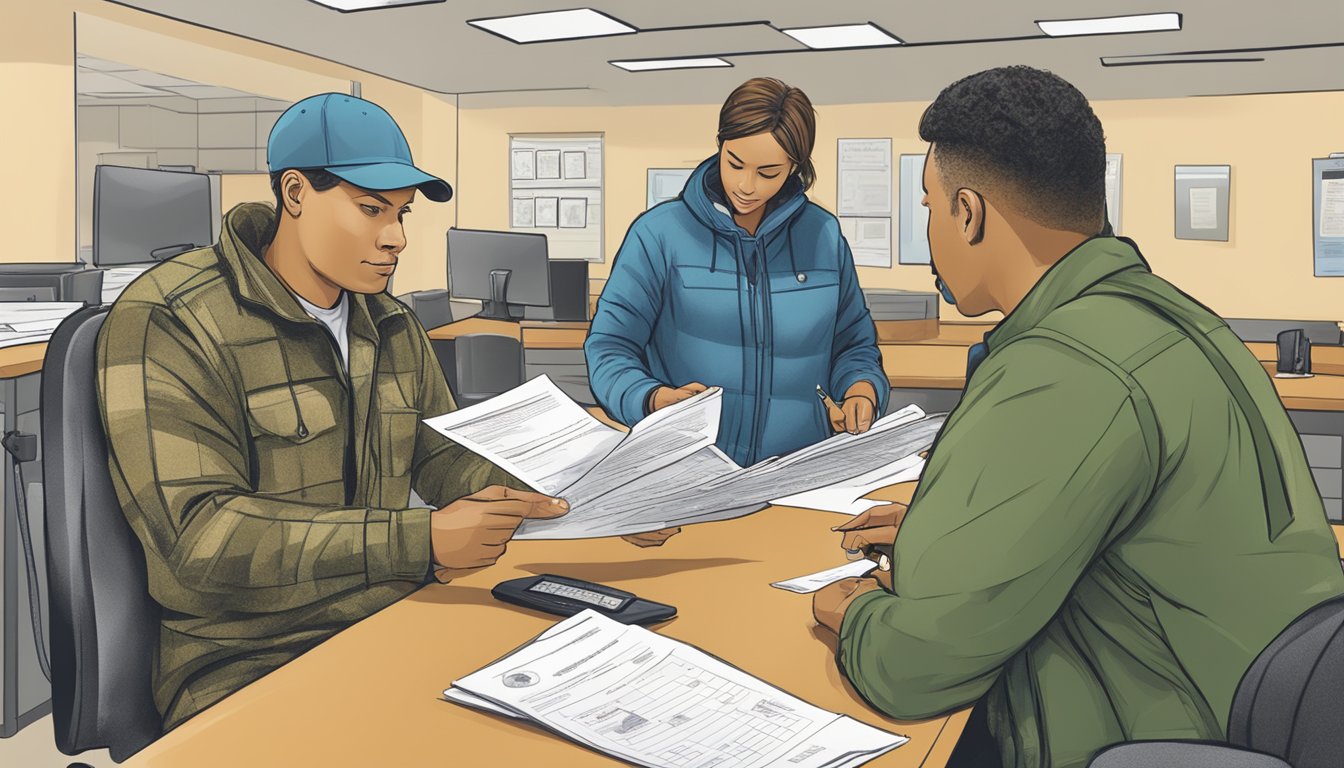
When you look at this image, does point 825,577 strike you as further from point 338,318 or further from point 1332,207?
point 1332,207

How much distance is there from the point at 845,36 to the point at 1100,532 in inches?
228

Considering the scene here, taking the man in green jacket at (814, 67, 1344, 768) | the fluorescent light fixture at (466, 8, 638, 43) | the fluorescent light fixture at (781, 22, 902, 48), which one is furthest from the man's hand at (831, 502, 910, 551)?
the fluorescent light fixture at (781, 22, 902, 48)

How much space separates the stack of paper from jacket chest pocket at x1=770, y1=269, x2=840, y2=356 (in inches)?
65.7

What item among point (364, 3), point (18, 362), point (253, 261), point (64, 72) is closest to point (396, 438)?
point (253, 261)

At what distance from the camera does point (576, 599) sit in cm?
126

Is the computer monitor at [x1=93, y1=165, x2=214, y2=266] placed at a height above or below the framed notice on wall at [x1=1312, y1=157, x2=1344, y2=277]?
below

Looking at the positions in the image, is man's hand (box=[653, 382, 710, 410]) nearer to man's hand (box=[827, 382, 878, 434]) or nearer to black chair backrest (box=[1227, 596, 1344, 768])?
man's hand (box=[827, 382, 878, 434])

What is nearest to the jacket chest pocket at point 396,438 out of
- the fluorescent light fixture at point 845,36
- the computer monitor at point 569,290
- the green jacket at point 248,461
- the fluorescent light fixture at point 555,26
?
the green jacket at point 248,461

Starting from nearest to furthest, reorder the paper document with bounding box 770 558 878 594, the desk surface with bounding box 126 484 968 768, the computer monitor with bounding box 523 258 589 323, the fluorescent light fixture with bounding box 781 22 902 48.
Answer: the desk surface with bounding box 126 484 968 768, the paper document with bounding box 770 558 878 594, the fluorescent light fixture with bounding box 781 22 902 48, the computer monitor with bounding box 523 258 589 323

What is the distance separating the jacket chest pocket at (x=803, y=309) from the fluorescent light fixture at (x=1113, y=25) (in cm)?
414

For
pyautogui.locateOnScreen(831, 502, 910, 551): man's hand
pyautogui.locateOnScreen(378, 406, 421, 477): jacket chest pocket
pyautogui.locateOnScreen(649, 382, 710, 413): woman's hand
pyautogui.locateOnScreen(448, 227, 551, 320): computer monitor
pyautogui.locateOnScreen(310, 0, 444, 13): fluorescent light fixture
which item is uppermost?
pyautogui.locateOnScreen(310, 0, 444, 13): fluorescent light fixture

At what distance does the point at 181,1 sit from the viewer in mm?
5613

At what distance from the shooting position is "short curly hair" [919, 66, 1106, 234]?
3.33 feet

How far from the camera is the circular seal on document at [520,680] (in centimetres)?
100
